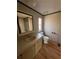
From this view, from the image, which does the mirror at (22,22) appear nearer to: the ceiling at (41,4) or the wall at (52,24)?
the ceiling at (41,4)

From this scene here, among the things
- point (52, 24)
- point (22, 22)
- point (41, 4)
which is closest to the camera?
point (22, 22)

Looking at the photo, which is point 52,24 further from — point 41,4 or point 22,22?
point 22,22

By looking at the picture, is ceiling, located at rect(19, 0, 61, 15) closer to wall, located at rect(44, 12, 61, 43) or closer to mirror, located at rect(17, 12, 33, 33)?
mirror, located at rect(17, 12, 33, 33)

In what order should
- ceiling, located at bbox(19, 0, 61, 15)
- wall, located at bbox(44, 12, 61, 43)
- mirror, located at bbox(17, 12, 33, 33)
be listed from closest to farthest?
mirror, located at bbox(17, 12, 33, 33)
ceiling, located at bbox(19, 0, 61, 15)
wall, located at bbox(44, 12, 61, 43)

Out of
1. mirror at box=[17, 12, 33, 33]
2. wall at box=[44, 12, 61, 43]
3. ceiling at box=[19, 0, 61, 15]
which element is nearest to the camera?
mirror at box=[17, 12, 33, 33]

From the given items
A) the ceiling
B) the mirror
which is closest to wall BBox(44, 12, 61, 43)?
the ceiling

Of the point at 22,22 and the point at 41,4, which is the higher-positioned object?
the point at 41,4

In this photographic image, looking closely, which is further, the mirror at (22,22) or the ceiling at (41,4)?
the ceiling at (41,4)

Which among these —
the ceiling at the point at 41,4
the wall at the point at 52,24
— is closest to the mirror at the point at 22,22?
the ceiling at the point at 41,4

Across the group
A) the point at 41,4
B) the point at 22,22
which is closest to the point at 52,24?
the point at 41,4

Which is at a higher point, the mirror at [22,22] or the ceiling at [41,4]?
the ceiling at [41,4]
